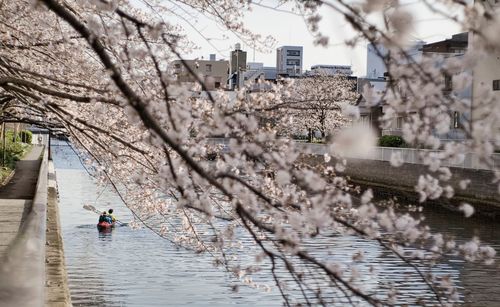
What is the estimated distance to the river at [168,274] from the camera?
10.6 m

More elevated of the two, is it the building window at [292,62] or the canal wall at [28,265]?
the building window at [292,62]

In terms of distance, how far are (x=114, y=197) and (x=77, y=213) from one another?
5.44m

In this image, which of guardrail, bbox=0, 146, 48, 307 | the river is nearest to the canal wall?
guardrail, bbox=0, 146, 48, 307

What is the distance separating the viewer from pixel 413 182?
26.8 m

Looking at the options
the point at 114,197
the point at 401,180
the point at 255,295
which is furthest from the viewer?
the point at 401,180

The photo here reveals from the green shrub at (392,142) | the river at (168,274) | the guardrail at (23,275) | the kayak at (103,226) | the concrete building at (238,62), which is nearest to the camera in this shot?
the guardrail at (23,275)

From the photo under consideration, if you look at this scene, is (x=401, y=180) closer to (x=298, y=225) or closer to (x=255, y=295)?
(x=255, y=295)

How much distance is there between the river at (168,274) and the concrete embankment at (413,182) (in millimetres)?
1971

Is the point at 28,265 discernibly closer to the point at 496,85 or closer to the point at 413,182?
the point at 413,182

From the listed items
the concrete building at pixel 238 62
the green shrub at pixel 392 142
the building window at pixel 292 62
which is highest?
the building window at pixel 292 62

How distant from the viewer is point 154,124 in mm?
2439

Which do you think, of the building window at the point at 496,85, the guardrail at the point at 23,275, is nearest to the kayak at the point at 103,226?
the guardrail at the point at 23,275

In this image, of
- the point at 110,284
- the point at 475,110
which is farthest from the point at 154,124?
the point at 110,284

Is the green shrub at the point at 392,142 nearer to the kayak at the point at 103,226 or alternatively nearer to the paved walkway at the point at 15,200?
the paved walkway at the point at 15,200
